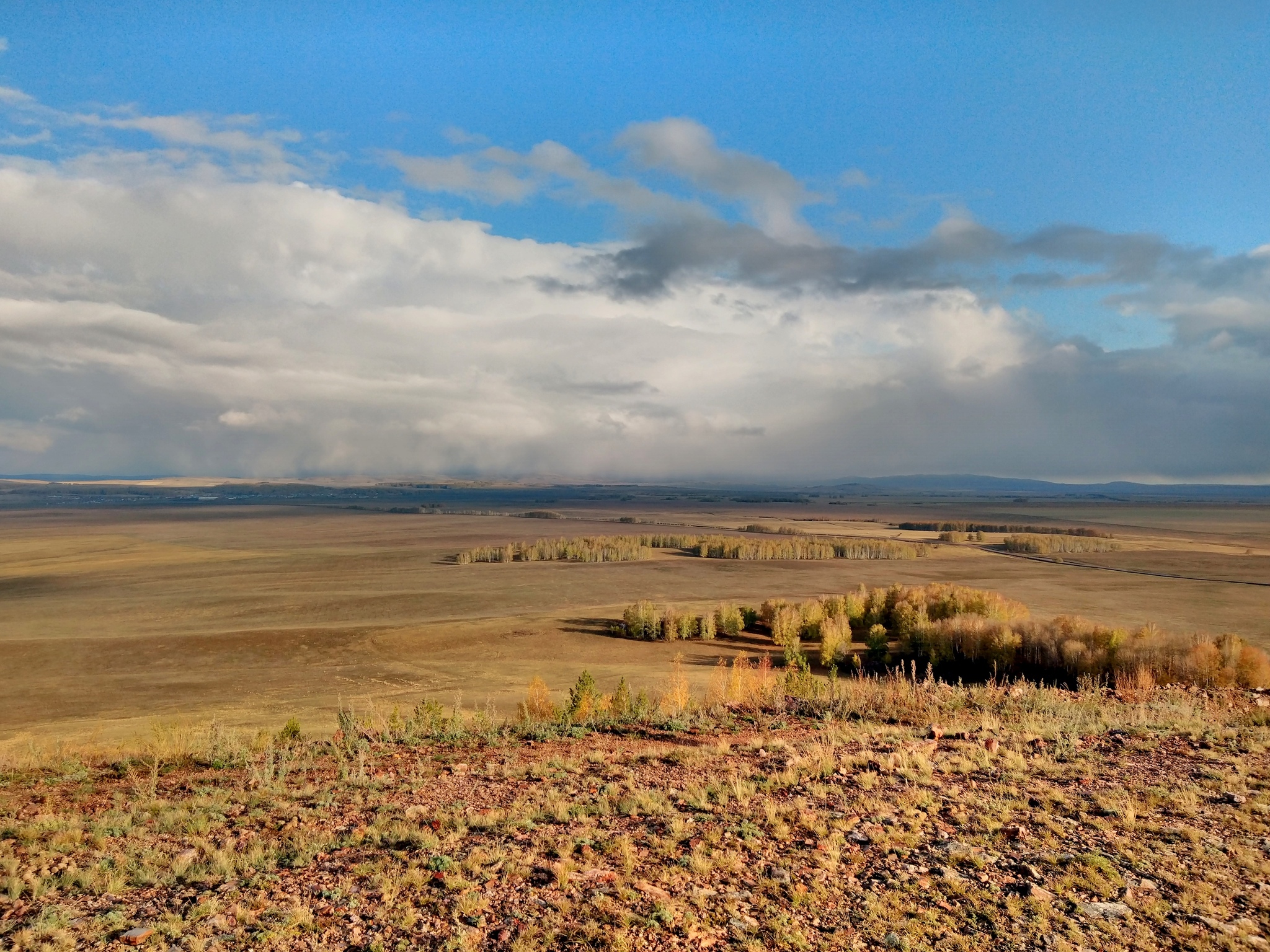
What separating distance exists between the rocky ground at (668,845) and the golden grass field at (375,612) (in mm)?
16347

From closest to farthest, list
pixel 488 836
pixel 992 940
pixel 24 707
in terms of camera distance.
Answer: pixel 992 940 < pixel 488 836 < pixel 24 707

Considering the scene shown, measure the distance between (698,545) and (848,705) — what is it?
120 m

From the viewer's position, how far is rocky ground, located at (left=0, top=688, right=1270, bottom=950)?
7.58 metres

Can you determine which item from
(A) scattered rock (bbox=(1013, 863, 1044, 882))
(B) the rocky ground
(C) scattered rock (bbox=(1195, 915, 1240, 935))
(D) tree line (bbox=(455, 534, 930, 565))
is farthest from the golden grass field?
(C) scattered rock (bbox=(1195, 915, 1240, 935))

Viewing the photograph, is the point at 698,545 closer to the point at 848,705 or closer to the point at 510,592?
the point at 510,592

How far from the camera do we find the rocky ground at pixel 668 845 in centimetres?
758

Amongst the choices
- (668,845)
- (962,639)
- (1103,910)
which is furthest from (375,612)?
(1103,910)

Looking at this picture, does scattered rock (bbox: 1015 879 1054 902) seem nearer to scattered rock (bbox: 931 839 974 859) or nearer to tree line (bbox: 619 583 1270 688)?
scattered rock (bbox: 931 839 974 859)

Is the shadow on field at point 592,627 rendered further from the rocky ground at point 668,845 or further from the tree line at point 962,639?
the rocky ground at point 668,845

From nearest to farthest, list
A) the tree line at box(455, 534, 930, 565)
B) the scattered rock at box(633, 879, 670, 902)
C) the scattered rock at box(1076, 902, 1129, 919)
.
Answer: the scattered rock at box(1076, 902, 1129, 919) < the scattered rock at box(633, 879, 670, 902) < the tree line at box(455, 534, 930, 565)

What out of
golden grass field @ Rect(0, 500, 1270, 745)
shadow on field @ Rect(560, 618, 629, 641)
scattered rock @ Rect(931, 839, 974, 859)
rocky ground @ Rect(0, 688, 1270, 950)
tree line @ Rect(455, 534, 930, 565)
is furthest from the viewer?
tree line @ Rect(455, 534, 930, 565)

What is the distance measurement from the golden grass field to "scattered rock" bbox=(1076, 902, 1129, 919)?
24892mm

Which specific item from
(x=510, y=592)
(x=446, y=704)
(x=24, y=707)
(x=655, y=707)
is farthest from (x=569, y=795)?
(x=510, y=592)

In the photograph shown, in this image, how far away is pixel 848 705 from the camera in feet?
59.5
